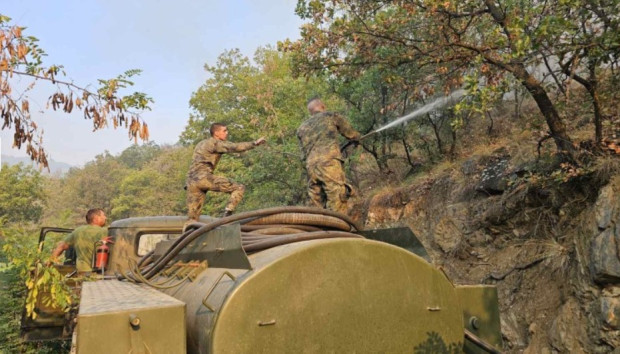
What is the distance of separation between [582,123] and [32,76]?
865 centimetres

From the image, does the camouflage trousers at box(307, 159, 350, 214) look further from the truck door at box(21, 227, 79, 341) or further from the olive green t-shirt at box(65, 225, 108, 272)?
the olive green t-shirt at box(65, 225, 108, 272)

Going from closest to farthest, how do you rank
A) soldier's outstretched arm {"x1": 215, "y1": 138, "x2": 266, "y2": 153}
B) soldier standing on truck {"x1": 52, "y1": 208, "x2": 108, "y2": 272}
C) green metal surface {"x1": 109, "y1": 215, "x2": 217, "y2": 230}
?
soldier's outstretched arm {"x1": 215, "y1": 138, "x2": 266, "y2": 153}
green metal surface {"x1": 109, "y1": 215, "x2": 217, "y2": 230}
soldier standing on truck {"x1": 52, "y1": 208, "x2": 108, "y2": 272}

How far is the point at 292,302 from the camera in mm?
2283

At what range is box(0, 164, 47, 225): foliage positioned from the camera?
41.7 m

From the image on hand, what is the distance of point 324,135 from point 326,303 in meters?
3.54

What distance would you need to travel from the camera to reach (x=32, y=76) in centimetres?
395

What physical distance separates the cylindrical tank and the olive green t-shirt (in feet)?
15.1

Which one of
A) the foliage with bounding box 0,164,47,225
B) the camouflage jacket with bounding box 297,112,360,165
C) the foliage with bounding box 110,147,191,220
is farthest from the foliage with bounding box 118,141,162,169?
the camouflage jacket with bounding box 297,112,360,165

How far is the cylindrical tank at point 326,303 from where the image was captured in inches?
85.4

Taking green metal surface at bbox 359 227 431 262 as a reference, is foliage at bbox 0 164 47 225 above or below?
above

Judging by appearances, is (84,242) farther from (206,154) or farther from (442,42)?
(442,42)

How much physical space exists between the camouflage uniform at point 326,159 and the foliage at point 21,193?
42.0 meters

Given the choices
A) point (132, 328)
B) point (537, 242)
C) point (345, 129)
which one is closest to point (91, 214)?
point (345, 129)

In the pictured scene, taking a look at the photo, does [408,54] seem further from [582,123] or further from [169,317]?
[169,317]
